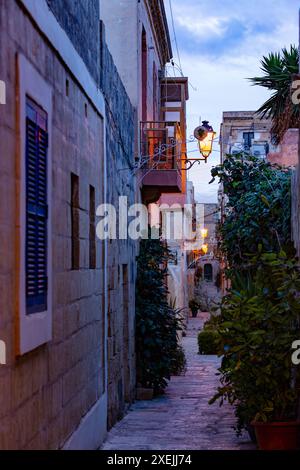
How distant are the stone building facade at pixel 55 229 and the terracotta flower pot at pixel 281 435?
5.58 feet

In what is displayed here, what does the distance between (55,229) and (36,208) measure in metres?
0.85

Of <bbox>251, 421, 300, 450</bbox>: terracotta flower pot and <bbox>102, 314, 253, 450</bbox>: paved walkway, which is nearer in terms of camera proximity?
<bbox>251, 421, 300, 450</bbox>: terracotta flower pot

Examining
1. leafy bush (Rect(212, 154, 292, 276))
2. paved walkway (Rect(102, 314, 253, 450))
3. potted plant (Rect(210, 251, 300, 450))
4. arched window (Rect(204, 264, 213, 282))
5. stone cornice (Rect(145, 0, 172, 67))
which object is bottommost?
paved walkway (Rect(102, 314, 253, 450))

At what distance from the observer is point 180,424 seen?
38.0 ft

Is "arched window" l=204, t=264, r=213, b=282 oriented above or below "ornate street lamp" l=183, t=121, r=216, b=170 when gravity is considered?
below

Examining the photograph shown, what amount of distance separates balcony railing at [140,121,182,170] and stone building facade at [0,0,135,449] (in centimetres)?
479

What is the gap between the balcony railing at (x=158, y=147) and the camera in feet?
51.3

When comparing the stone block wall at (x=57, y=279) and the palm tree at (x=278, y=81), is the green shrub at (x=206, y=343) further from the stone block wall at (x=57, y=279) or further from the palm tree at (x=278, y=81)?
the stone block wall at (x=57, y=279)

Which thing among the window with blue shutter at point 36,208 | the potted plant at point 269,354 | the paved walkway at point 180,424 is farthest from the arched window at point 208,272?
the window with blue shutter at point 36,208

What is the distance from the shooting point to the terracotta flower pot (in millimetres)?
7867

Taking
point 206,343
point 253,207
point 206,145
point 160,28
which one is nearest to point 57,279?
point 253,207

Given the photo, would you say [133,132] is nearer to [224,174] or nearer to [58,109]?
[224,174]

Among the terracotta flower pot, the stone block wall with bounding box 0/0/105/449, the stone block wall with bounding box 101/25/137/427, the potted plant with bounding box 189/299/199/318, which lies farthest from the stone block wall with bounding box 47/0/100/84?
the potted plant with bounding box 189/299/199/318

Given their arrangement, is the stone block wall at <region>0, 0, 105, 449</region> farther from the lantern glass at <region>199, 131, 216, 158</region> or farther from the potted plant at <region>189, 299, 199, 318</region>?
the potted plant at <region>189, 299, 199, 318</region>
